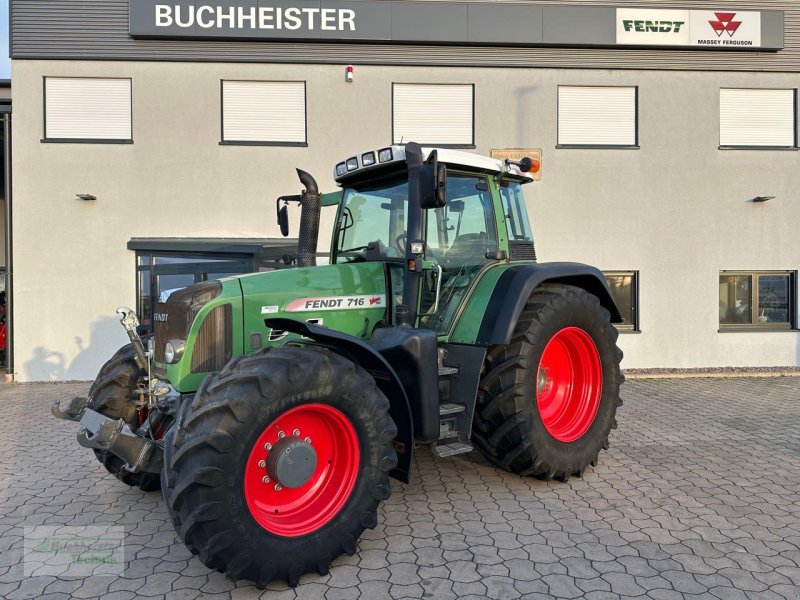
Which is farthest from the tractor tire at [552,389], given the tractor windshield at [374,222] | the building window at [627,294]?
the building window at [627,294]

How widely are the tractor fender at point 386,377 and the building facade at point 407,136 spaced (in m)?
5.94

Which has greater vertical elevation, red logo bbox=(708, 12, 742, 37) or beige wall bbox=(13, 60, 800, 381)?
red logo bbox=(708, 12, 742, 37)

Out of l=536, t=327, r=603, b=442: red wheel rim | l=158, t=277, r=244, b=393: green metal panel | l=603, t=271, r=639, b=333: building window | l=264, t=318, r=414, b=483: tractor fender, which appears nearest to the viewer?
l=264, t=318, r=414, b=483: tractor fender

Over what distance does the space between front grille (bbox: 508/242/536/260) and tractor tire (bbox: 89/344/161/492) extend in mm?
2882

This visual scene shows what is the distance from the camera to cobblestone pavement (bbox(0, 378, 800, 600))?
9.60 feet

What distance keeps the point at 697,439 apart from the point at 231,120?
27.2ft

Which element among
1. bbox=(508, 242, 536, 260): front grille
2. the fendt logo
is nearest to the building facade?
the fendt logo

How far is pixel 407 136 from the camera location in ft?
33.2

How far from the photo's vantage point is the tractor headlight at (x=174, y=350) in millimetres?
3439

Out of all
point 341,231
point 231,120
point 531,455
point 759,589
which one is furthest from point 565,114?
point 759,589

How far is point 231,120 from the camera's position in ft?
32.3

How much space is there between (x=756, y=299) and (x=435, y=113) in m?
6.61

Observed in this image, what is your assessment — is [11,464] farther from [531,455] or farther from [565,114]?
[565,114]

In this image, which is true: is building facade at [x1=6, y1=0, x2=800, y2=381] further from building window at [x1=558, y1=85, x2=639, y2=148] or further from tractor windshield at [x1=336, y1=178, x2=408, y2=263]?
tractor windshield at [x1=336, y1=178, x2=408, y2=263]
